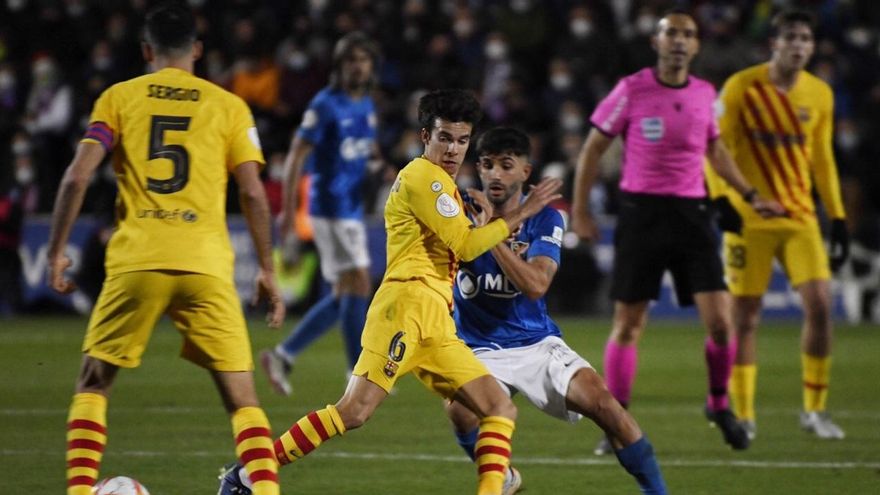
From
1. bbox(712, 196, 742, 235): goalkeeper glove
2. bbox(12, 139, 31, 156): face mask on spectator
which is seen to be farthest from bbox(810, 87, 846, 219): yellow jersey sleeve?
bbox(12, 139, 31, 156): face mask on spectator

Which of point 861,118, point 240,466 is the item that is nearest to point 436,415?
point 240,466

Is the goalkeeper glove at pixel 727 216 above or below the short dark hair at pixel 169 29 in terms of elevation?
below

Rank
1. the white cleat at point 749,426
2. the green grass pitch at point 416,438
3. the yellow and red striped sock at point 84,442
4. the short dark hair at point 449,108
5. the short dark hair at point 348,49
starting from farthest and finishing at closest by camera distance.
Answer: the short dark hair at point 348,49 < the white cleat at point 749,426 < the green grass pitch at point 416,438 < the short dark hair at point 449,108 < the yellow and red striped sock at point 84,442

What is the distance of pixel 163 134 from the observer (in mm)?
6227

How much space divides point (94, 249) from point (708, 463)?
12.0 metres

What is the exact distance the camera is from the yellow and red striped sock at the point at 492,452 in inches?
248

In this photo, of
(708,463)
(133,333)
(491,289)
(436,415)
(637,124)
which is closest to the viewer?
(133,333)

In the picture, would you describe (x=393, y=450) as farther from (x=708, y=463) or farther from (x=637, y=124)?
(x=637, y=124)

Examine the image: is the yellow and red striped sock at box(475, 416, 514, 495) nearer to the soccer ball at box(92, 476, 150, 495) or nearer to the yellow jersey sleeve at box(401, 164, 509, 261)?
the yellow jersey sleeve at box(401, 164, 509, 261)

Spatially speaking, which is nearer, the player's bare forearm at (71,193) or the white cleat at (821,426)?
the player's bare forearm at (71,193)

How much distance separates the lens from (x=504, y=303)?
278 inches

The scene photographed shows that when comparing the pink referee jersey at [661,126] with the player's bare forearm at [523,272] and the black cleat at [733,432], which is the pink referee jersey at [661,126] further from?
the player's bare forearm at [523,272]

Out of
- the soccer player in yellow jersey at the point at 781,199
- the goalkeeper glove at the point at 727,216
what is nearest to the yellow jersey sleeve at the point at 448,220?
the goalkeeper glove at the point at 727,216

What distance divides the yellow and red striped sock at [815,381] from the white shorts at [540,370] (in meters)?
3.17
